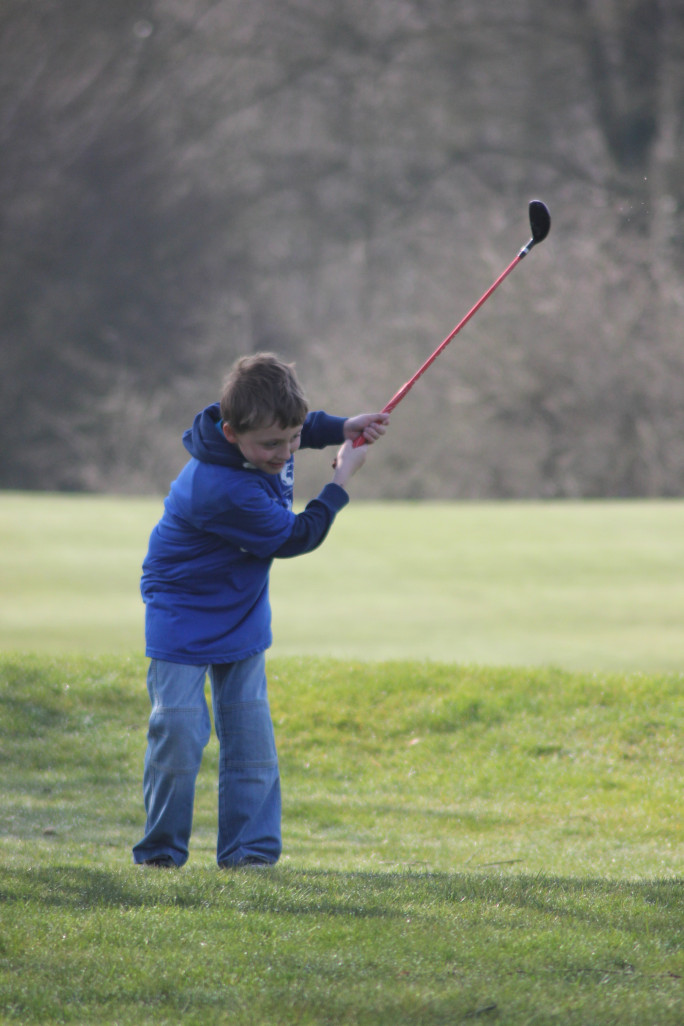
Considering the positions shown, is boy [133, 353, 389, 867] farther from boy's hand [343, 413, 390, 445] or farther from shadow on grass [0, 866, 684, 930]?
shadow on grass [0, 866, 684, 930]

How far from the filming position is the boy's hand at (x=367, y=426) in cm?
339

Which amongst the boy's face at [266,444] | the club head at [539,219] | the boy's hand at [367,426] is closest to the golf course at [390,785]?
the boy's face at [266,444]

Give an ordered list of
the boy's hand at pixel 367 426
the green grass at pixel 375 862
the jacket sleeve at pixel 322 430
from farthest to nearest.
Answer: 1. the jacket sleeve at pixel 322 430
2. the boy's hand at pixel 367 426
3. the green grass at pixel 375 862

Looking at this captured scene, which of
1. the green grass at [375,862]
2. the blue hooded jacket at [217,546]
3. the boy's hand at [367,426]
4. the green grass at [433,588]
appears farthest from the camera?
the green grass at [433,588]

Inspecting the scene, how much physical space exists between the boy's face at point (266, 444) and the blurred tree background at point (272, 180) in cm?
1894

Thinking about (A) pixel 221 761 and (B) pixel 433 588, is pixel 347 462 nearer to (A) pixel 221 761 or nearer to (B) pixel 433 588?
(A) pixel 221 761

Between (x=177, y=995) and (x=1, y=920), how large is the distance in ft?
1.80

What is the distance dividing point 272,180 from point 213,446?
2296 cm

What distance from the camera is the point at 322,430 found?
3521mm

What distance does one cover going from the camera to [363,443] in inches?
134

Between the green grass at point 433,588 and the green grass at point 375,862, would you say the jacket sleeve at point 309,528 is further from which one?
the green grass at point 433,588

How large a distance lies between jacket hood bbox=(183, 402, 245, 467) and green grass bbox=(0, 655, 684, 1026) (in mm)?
1040

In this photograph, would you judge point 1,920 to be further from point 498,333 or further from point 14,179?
point 14,179

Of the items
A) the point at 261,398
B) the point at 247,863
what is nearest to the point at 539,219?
the point at 261,398
